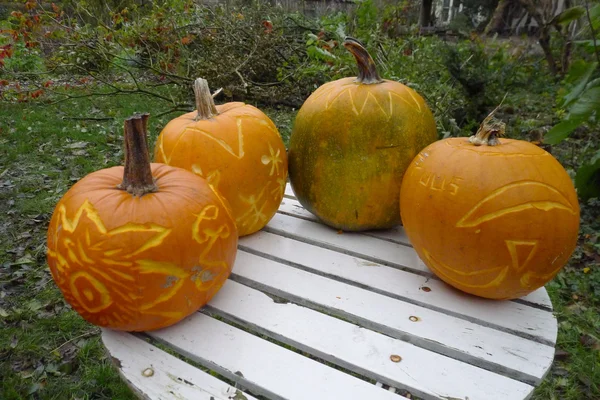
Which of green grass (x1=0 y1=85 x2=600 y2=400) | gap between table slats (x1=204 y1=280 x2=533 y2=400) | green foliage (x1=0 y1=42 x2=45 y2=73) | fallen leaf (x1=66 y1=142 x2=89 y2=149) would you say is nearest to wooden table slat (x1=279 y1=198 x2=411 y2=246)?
gap between table slats (x1=204 y1=280 x2=533 y2=400)

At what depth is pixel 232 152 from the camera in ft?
4.43

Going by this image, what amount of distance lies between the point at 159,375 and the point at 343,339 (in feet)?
1.39

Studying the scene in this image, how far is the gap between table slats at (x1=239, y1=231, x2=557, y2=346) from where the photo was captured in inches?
45.2

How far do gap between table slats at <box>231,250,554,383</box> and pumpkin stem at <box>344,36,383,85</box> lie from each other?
25.6 inches

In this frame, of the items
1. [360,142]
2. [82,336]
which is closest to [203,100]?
[360,142]

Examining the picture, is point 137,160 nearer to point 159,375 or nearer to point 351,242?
point 159,375

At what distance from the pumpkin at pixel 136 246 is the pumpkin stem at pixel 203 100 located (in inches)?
13.6

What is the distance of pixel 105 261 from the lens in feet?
3.26

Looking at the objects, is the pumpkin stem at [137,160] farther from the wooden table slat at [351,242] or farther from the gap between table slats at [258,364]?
the wooden table slat at [351,242]

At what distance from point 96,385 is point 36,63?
5600mm

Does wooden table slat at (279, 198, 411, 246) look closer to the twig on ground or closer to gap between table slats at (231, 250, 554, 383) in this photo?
gap between table slats at (231, 250, 554, 383)

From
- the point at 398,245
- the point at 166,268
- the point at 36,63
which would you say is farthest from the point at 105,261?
the point at 36,63

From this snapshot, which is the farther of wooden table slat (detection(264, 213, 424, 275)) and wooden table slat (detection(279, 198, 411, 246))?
wooden table slat (detection(279, 198, 411, 246))

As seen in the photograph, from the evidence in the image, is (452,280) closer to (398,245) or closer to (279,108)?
(398,245)
